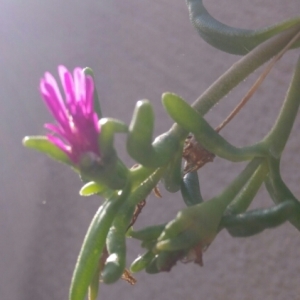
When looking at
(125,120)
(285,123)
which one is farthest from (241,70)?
(125,120)

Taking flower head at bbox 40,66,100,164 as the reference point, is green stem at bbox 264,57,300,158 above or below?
below

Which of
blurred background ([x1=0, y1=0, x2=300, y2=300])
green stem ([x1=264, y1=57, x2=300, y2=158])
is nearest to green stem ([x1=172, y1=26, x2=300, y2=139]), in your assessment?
green stem ([x1=264, y1=57, x2=300, y2=158])

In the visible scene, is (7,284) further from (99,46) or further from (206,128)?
(206,128)

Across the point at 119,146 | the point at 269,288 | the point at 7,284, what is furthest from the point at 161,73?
the point at 7,284

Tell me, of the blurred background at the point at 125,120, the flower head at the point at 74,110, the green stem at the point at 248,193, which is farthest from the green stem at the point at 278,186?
the blurred background at the point at 125,120

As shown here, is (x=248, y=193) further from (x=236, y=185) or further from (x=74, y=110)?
(x=74, y=110)

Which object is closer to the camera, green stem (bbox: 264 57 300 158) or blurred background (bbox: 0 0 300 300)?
green stem (bbox: 264 57 300 158)

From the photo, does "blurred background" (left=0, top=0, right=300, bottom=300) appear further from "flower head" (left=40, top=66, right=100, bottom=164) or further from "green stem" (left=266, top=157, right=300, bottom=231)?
"flower head" (left=40, top=66, right=100, bottom=164)
